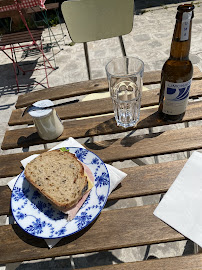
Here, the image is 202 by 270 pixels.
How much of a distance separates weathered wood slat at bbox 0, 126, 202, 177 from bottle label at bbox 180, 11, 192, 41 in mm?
395

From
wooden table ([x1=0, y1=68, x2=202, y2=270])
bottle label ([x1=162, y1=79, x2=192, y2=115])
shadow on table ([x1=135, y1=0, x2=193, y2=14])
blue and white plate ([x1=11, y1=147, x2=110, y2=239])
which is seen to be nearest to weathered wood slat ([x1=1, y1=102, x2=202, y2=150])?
wooden table ([x1=0, y1=68, x2=202, y2=270])

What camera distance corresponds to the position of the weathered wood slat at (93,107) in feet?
3.76

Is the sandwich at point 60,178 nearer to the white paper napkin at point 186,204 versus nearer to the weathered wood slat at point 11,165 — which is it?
the weathered wood slat at point 11,165

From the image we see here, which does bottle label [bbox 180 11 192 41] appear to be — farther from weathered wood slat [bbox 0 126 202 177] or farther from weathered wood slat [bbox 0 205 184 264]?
weathered wood slat [bbox 0 205 184 264]

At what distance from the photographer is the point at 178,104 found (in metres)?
0.89

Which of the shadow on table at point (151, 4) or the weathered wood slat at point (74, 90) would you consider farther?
the shadow on table at point (151, 4)

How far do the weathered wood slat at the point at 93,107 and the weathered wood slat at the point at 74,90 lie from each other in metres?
0.13

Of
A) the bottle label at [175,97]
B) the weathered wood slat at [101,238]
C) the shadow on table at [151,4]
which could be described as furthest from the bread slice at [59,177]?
the shadow on table at [151,4]

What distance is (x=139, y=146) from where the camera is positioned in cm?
94

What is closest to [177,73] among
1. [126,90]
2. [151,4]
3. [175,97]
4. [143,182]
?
[175,97]

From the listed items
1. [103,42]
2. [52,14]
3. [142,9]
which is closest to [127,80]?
[103,42]

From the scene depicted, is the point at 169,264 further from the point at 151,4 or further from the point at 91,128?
the point at 151,4

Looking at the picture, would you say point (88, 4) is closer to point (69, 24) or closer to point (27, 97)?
point (69, 24)

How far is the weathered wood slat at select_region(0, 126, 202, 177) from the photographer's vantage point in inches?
35.7
